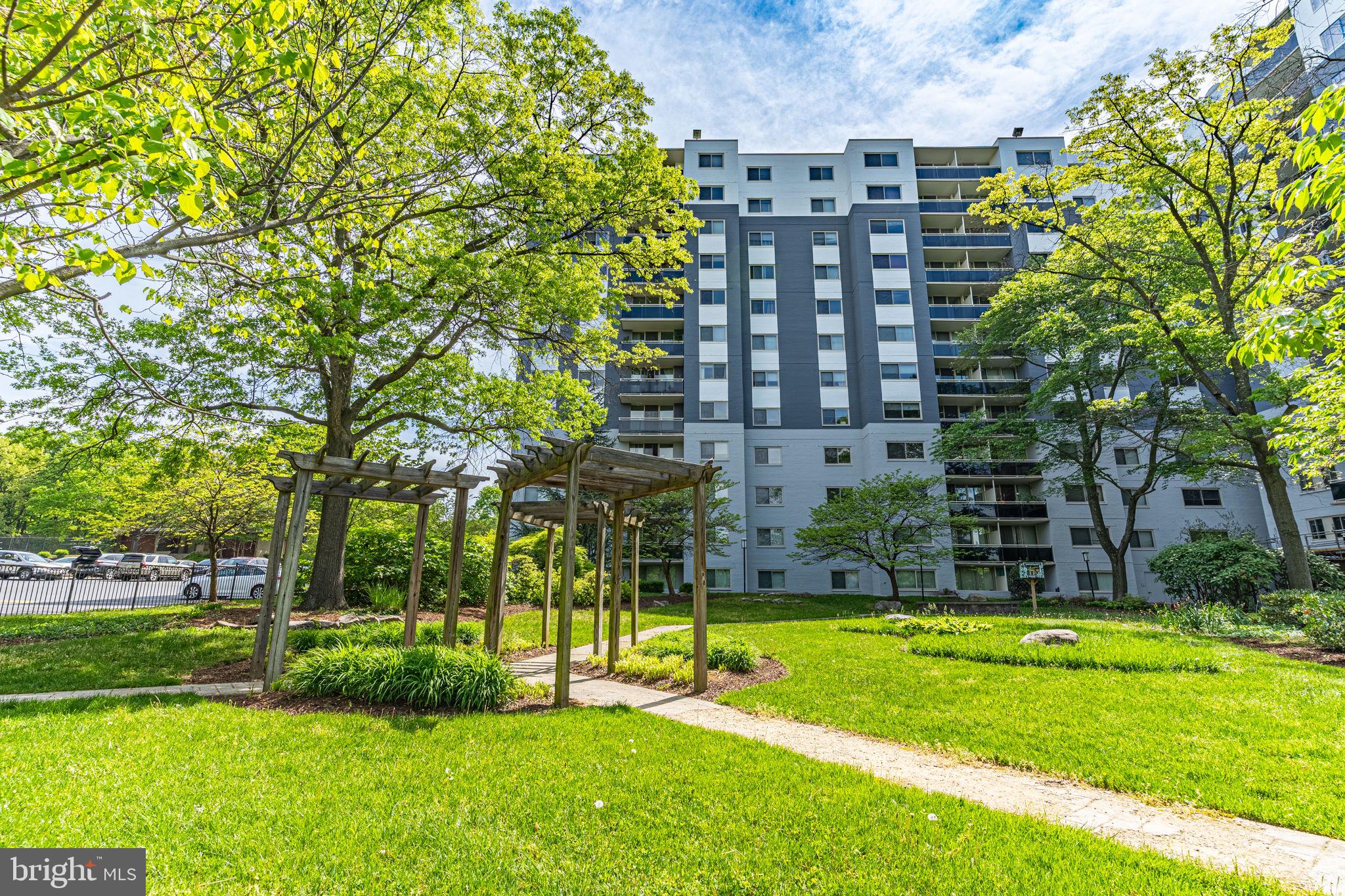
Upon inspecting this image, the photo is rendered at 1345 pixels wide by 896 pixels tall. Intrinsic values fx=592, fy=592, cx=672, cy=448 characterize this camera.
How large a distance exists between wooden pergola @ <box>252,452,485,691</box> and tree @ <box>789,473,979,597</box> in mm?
18494

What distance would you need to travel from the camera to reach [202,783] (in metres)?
4.12

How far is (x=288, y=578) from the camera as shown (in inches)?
304

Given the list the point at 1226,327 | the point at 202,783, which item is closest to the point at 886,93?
the point at 202,783

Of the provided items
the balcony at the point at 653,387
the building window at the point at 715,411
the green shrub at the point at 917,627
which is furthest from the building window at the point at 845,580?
the green shrub at the point at 917,627

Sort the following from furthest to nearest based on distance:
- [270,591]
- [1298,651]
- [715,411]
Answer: [715,411], [1298,651], [270,591]

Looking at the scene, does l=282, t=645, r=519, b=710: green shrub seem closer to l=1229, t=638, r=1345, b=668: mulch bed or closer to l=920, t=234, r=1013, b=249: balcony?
l=1229, t=638, r=1345, b=668: mulch bed

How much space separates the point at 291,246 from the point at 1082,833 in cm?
1151

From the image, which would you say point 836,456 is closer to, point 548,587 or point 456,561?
point 548,587

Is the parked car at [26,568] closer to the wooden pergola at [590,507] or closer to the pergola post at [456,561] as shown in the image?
the pergola post at [456,561]

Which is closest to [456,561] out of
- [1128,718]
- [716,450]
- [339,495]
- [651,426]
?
[339,495]

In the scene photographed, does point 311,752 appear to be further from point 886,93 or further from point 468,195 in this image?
point 886,93

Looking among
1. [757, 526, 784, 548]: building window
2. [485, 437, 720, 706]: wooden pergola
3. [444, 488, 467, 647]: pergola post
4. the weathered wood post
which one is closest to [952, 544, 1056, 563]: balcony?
[757, 526, 784, 548]: building window

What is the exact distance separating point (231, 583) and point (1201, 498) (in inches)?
1912

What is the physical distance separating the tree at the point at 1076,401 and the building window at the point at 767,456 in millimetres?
8167
